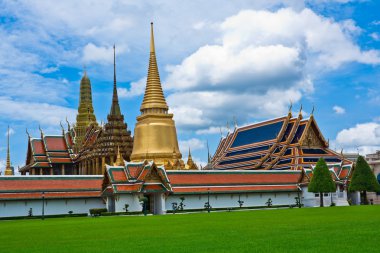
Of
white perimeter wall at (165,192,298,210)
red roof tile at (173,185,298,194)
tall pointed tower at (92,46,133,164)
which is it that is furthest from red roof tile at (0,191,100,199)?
tall pointed tower at (92,46,133,164)

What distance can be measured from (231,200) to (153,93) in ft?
62.3

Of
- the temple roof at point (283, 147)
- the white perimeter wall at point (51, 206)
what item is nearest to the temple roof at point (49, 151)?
the temple roof at point (283, 147)

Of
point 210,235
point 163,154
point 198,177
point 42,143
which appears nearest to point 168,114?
point 163,154

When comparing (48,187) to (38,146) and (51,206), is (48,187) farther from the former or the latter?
(38,146)

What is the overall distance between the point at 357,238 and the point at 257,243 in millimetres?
2514

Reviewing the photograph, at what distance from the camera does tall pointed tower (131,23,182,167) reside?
64.2 meters

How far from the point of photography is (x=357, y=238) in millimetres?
14203

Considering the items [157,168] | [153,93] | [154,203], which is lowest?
[154,203]

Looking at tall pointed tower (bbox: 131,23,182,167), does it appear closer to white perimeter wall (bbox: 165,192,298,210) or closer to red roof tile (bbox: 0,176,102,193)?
white perimeter wall (bbox: 165,192,298,210)

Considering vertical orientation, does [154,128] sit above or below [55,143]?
below

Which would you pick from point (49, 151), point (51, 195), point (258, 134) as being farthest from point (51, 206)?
point (49, 151)

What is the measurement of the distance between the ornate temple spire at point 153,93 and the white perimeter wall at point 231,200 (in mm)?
17670

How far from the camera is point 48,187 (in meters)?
47.7

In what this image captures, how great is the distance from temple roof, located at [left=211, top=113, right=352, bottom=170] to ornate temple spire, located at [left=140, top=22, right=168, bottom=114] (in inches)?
488
